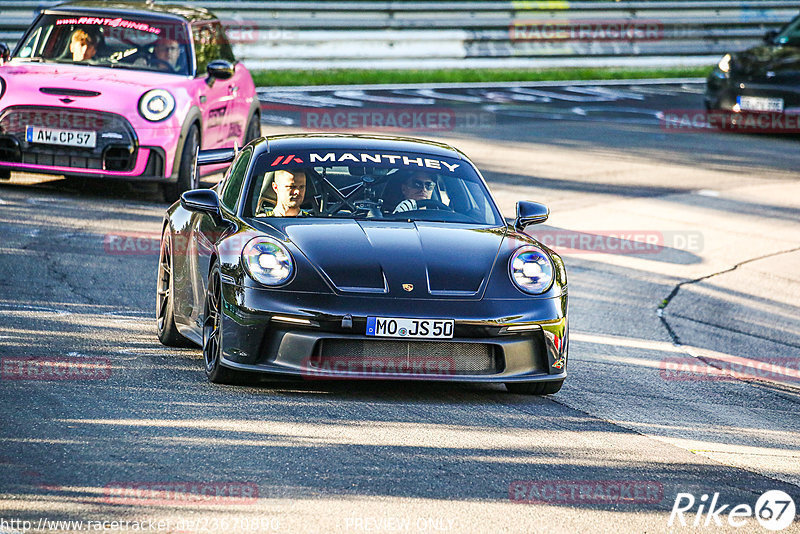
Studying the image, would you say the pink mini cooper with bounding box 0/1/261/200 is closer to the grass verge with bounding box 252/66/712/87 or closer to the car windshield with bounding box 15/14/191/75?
the car windshield with bounding box 15/14/191/75

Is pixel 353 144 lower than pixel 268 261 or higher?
higher

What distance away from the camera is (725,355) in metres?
8.73

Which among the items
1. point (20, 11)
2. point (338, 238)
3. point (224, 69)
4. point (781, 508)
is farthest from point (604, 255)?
point (20, 11)

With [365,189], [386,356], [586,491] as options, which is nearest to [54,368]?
[386,356]

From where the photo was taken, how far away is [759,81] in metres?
19.1

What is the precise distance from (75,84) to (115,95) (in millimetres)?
365

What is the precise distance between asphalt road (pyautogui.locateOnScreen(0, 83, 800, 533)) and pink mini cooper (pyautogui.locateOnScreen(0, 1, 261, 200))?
18.7 inches

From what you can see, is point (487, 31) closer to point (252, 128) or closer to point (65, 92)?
point (252, 128)

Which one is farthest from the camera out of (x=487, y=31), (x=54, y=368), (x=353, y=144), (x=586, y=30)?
(x=586, y=30)

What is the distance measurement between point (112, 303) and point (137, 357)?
1.50 m

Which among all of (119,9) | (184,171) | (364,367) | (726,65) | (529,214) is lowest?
(184,171)

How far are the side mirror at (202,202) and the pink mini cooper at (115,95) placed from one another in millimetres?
4999

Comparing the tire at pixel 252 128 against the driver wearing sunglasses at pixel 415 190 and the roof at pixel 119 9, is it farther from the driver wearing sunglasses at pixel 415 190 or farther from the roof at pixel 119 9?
the driver wearing sunglasses at pixel 415 190

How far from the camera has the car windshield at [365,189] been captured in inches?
292
